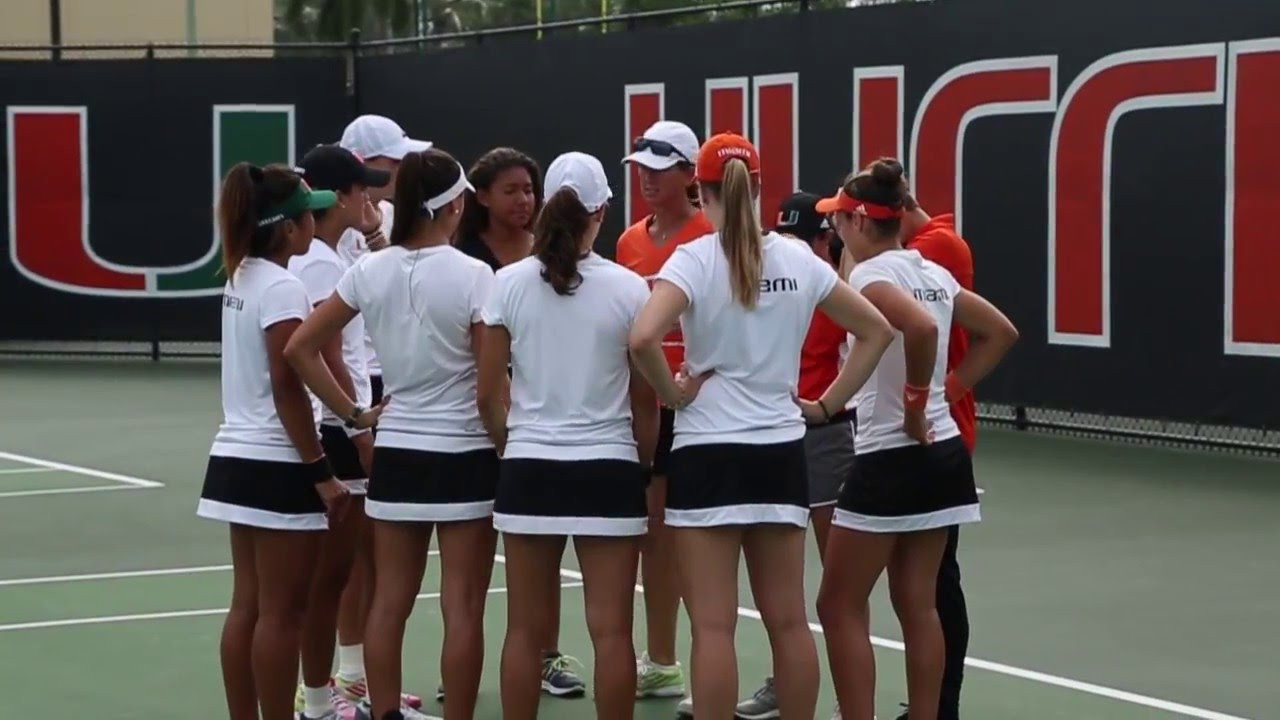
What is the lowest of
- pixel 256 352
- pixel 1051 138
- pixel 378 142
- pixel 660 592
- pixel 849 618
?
pixel 660 592

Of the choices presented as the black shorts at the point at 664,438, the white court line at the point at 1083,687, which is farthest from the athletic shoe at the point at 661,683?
the black shorts at the point at 664,438

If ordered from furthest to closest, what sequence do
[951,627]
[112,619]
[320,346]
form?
[112,619] → [951,627] → [320,346]

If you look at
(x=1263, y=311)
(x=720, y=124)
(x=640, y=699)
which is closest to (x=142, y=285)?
(x=720, y=124)

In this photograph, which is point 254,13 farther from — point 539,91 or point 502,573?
point 502,573

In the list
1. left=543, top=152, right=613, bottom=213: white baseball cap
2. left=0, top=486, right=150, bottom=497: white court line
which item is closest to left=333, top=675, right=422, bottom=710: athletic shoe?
left=543, top=152, right=613, bottom=213: white baseball cap

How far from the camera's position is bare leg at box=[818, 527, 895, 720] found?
572 cm

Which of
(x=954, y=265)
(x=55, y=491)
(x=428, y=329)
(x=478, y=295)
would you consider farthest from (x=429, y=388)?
(x=55, y=491)

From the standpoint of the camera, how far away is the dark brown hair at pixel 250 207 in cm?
564

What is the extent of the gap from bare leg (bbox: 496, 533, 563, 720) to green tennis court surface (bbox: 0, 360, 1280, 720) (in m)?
1.12

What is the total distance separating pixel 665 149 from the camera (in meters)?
6.11

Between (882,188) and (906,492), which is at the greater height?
(882,188)

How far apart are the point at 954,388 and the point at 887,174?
0.65 m

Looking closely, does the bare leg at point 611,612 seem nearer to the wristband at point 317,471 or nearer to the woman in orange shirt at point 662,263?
the woman in orange shirt at point 662,263

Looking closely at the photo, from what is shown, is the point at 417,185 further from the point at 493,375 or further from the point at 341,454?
the point at 341,454
